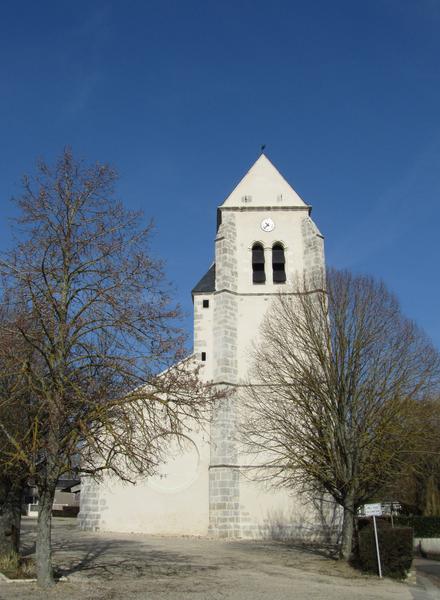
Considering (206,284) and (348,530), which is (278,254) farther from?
(348,530)

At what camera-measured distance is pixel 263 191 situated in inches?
986

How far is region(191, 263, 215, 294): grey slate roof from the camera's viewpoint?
76.3 ft

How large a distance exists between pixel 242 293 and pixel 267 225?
10.7 ft

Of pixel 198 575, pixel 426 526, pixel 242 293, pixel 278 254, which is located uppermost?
pixel 278 254

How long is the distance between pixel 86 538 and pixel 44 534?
919 centimetres

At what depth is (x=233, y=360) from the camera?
21.8 m

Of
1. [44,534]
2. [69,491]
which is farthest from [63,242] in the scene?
[69,491]

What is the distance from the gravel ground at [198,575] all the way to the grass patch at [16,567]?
1.89 feet

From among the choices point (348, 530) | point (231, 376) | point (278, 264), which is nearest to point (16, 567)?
point (348, 530)

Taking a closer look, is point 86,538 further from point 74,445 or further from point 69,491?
point 69,491

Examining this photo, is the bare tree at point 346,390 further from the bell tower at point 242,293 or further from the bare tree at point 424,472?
the bell tower at point 242,293

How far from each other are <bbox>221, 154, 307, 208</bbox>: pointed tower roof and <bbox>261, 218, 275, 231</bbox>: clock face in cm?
72

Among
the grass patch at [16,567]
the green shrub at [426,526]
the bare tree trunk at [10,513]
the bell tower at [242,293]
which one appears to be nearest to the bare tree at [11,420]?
the bare tree trunk at [10,513]

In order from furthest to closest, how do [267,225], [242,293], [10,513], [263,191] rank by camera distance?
1. [263,191]
2. [267,225]
3. [242,293]
4. [10,513]
